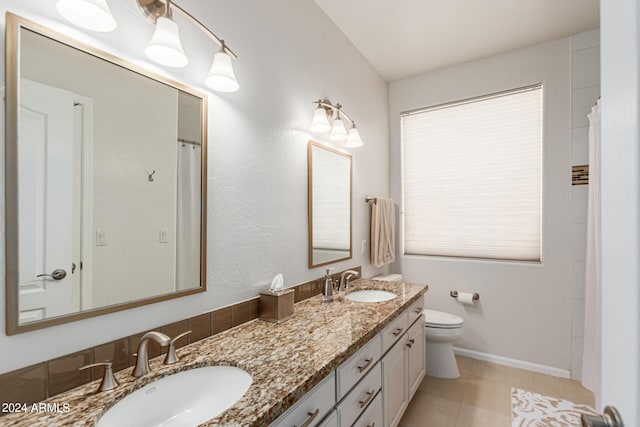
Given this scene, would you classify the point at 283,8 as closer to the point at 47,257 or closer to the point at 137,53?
the point at 137,53

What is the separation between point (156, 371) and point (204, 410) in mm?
197

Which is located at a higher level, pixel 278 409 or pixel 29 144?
pixel 29 144

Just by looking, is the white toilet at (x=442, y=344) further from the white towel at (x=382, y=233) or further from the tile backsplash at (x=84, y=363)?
the tile backsplash at (x=84, y=363)

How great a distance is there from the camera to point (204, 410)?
944mm

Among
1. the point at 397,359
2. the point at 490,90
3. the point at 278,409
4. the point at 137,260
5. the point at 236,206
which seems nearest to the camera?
the point at 278,409

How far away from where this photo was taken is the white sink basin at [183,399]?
33.8 inches

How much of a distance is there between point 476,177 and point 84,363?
300 cm

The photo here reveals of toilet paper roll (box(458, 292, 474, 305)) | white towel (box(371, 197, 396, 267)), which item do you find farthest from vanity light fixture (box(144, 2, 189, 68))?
toilet paper roll (box(458, 292, 474, 305))

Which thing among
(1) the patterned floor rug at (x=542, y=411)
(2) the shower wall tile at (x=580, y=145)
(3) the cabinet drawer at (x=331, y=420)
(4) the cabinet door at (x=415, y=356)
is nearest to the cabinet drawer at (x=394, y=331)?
(4) the cabinet door at (x=415, y=356)

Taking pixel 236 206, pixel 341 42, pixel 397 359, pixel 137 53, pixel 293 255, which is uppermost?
pixel 341 42

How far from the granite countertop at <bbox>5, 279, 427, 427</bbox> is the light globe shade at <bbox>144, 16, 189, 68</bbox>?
1032 millimetres

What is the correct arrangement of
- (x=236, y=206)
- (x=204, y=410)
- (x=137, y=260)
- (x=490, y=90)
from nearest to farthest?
(x=204, y=410) → (x=137, y=260) → (x=236, y=206) → (x=490, y=90)

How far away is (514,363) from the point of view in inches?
107

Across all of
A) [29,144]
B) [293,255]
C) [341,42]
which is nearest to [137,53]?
[29,144]
